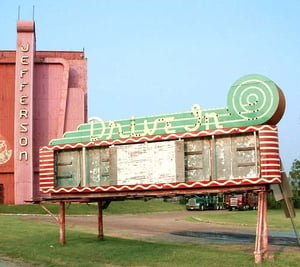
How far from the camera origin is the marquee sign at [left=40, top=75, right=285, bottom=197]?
15195 millimetres

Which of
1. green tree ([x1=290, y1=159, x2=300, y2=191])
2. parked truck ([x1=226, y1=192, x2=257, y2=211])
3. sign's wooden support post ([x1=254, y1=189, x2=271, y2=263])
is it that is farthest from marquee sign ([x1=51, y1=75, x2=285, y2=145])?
green tree ([x1=290, y1=159, x2=300, y2=191])

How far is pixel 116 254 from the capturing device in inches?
665

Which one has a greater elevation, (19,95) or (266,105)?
(19,95)

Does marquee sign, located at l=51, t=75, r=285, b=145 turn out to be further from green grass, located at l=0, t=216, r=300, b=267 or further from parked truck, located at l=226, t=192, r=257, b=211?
parked truck, located at l=226, t=192, r=257, b=211

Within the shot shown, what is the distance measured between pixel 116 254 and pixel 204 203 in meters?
46.3

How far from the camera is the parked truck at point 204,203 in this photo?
201ft

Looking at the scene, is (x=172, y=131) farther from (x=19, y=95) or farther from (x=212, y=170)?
(x=19, y=95)

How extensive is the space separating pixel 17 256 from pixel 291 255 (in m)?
9.00

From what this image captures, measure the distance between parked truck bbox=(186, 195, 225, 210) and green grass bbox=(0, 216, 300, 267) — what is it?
133ft

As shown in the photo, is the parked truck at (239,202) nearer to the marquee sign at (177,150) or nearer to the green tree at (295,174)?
the green tree at (295,174)

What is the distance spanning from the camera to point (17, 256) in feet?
57.4

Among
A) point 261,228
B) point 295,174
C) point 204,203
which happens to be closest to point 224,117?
point 261,228

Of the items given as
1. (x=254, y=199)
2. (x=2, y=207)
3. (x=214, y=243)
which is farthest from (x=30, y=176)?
(x=214, y=243)

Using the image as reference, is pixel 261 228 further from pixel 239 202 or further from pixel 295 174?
pixel 295 174
